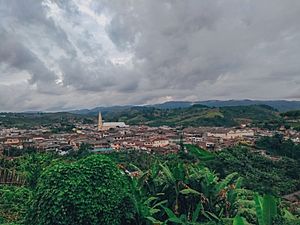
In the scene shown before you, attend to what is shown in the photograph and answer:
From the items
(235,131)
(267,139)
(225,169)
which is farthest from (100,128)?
(225,169)

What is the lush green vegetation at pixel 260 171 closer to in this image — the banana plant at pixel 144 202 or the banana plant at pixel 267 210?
the banana plant at pixel 144 202

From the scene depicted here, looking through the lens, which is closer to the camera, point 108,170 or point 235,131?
point 108,170

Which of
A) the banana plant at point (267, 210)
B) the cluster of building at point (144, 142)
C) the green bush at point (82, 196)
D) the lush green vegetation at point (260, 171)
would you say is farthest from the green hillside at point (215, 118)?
the banana plant at point (267, 210)

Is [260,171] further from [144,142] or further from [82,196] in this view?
[144,142]

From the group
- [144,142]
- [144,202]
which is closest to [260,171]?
[144,202]

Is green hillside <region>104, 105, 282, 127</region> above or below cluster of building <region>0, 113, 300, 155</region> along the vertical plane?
above

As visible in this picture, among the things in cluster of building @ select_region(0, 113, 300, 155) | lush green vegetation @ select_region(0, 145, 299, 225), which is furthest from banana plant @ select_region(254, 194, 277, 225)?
cluster of building @ select_region(0, 113, 300, 155)

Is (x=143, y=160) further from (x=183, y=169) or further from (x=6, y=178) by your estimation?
(x=183, y=169)

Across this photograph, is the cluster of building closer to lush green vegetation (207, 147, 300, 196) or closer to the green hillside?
lush green vegetation (207, 147, 300, 196)

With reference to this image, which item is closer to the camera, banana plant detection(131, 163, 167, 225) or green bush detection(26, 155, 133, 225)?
green bush detection(26, 155, 133, 225)
